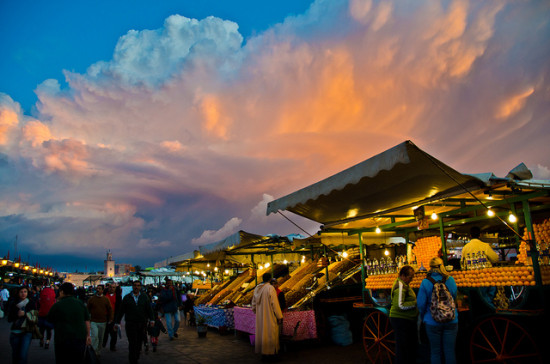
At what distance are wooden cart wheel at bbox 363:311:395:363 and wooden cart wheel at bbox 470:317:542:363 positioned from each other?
1404 millimetres

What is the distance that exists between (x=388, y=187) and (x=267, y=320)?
352 cm

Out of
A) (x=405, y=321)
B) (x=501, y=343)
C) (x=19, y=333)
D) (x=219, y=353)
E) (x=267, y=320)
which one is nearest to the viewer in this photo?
(x=501, y=343)

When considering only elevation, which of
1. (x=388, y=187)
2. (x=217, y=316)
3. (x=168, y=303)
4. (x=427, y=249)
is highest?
(x=388, y=187)

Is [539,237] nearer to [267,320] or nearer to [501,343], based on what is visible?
[501,343]

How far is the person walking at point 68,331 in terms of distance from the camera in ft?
15.1

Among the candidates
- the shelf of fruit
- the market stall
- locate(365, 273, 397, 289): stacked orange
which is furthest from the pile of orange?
locate(365, 273, 397, 289): stacked orange

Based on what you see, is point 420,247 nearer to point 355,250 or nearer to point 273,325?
point 355,250

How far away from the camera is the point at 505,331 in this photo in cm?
434

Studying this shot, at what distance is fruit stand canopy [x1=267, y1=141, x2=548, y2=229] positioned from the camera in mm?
4531

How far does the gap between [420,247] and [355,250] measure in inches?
89.3

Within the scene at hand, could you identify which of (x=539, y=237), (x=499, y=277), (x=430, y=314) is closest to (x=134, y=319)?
(x=430, y=314)

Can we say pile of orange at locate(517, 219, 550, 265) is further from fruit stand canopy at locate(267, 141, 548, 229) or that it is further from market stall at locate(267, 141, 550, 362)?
fruit stand canopy at locate(267, 141, 548, 229)

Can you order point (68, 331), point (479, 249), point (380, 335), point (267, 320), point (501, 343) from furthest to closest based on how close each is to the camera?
1. point (267, 320)
2. point (380, 335)
3. point (479, 249)
4. point (68, 331)
5. point (501, 343)

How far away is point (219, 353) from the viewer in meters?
8.36
